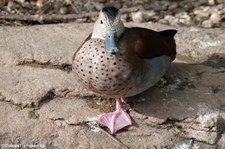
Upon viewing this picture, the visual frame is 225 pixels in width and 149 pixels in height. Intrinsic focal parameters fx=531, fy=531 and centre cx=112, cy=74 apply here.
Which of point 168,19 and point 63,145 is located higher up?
point 168,19

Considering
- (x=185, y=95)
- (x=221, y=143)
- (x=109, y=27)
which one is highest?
(x=109, y=27)

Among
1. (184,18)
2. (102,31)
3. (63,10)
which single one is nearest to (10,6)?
(63,10)

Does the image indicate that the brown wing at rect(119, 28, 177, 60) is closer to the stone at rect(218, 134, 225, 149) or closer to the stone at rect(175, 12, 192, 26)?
the stone at rect(218, 134, 225, 149)

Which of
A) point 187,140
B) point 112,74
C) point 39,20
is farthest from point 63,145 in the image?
point 39,20

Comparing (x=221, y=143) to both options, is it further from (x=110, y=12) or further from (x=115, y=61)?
(x=110, y=12)

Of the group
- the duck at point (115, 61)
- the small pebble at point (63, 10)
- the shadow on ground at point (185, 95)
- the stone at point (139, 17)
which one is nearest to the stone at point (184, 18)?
the stone at point (139, 17)

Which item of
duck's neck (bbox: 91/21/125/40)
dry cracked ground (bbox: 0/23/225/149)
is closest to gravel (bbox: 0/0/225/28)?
dry cracked ground (bbox: 0/23/225/149)

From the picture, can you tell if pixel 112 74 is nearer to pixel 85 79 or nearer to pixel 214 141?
pixel 85 79
